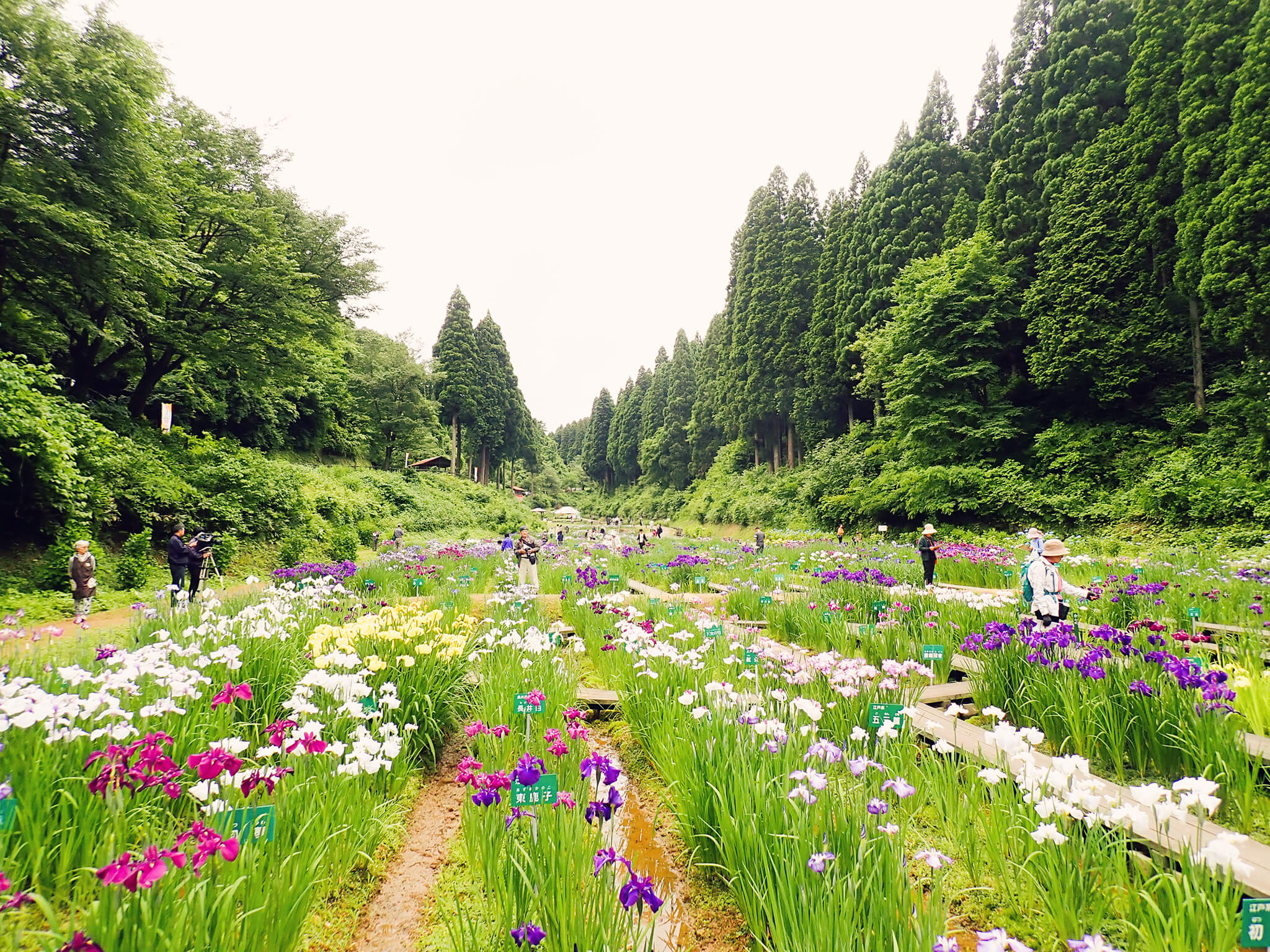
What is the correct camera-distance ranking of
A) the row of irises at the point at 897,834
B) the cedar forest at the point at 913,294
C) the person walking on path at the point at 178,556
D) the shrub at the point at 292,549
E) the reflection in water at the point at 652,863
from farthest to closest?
1. the shrub at the point at 292,549
2. the cedar forest at the point at 913,294
3. the person walking on path at the point at 178,556
4. the reflection in water at the point at 652,863
5. the row of irises at the point at 897,834

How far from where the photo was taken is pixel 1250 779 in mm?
2348

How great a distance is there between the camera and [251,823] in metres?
1.82

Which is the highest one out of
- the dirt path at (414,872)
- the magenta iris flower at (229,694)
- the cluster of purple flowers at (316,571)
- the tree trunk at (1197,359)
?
the tree trunk at (1197,359)

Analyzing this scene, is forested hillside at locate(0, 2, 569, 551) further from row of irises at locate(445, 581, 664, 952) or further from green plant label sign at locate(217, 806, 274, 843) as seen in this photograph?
row of irises at locate(445, 581, 664, 952)

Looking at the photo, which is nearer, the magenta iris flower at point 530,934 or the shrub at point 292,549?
the magenta iris flower at point 530,934

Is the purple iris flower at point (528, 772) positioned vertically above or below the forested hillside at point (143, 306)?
below

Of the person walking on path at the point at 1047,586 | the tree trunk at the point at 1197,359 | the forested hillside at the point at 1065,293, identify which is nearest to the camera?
the person walking on path at the point at 1047,586

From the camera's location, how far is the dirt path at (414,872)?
2164 millimetres

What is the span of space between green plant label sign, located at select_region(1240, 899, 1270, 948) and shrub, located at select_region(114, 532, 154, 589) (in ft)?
44.1

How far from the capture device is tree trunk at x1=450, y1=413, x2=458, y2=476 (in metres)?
41.0

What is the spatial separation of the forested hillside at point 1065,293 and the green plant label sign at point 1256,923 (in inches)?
550

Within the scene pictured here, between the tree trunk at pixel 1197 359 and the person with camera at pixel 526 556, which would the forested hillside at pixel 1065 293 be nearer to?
the tree trunk at pixel 1197 359

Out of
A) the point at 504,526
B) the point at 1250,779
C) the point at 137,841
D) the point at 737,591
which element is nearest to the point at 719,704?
the point at 1250,779

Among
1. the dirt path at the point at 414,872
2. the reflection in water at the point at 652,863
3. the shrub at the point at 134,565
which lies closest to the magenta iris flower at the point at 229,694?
the dirt path at the point at 414,872
